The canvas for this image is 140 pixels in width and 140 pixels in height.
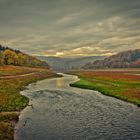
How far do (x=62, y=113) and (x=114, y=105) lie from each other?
40.5ft

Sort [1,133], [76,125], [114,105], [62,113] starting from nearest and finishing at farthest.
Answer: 1. [1,133]
2. [76,125]
3. [62,113]
4. [114,105]

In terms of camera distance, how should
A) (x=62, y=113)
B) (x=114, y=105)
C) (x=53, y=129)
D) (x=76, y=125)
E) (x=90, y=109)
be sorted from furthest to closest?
1. (x=114, y=105)
2. (x=90, y=109)
3. (x=62, y=113)
4. (x=76, y=125)
5. (x=53, y=129)

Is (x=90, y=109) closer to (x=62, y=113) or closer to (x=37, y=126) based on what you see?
(x=62, y=113)

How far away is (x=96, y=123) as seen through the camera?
3241 centimetres

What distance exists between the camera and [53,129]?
29562 millimetres

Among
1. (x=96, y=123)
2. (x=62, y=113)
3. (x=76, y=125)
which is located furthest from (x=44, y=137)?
(x=62, y=113)

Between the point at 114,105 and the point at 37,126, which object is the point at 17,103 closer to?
the point at 37,126

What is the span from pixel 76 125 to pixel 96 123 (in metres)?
3.05

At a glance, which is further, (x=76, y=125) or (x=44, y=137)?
(x=76, y=125)

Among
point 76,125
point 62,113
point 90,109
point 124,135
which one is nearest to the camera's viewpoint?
point 124,135

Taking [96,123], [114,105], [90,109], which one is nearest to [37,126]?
[96,123]

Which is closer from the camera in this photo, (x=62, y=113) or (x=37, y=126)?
(x=37, y=126)

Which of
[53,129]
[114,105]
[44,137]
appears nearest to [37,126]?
[53,129]

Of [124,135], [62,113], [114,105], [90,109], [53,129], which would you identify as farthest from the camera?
[114,105]
